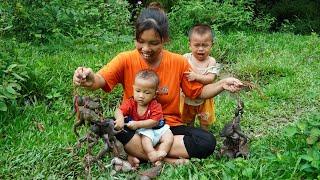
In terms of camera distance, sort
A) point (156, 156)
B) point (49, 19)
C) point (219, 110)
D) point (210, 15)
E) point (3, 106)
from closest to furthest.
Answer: point (156, 156) < point (3, 106) < point (219, 110) < point (49, 19) < point (210, 15)

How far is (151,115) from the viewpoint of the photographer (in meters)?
3.93

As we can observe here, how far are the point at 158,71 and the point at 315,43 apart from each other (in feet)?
18.0

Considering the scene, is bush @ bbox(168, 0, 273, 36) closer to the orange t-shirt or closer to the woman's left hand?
the orange t-shirt

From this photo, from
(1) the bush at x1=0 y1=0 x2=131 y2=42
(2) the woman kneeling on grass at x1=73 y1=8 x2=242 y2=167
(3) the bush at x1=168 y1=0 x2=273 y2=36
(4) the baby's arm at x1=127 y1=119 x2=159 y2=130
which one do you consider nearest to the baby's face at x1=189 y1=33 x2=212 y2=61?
(2) the woman kneeling on grass at x1=73 y1=8 x2=242 y2=167

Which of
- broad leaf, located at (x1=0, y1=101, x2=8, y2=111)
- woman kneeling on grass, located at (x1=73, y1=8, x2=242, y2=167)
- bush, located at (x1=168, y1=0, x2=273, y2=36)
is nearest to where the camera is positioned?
woman kneeling on grass, located at (x1=73, y1=8, x2=242, y2=167)

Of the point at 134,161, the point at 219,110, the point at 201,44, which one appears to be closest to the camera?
the point at 134,161

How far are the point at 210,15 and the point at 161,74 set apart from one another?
634 cm

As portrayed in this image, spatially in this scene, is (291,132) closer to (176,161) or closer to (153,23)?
(176,161)

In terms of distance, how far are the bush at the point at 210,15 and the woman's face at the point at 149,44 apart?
5.67 m

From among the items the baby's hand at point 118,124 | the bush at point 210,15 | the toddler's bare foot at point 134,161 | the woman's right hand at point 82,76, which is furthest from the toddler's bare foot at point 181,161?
the bush at point 210,15

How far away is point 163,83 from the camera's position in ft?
13.3

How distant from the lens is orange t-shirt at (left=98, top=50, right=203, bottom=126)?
158 inches

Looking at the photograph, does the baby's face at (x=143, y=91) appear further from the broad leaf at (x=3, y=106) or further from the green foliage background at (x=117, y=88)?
the broad leaf at (x=3, y=106)

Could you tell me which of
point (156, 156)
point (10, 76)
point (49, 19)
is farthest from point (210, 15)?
point (156, 156)
